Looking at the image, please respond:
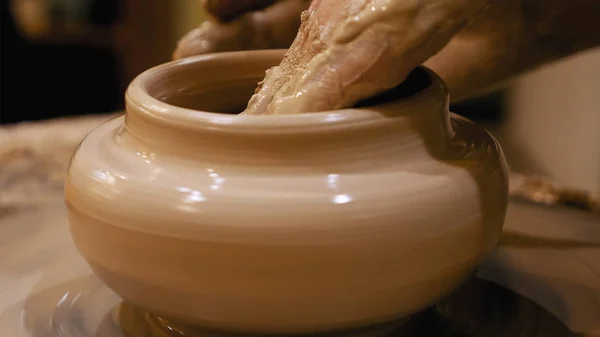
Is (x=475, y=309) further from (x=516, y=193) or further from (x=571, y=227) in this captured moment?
(x=516, y=193)

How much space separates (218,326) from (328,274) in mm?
125

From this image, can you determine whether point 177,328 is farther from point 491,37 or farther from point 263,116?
point 491,37

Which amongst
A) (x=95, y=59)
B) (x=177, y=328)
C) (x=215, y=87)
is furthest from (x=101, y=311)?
(x=95, y=59)

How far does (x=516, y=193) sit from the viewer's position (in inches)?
49.2

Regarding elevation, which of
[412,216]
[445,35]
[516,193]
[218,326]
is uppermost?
[445,35]

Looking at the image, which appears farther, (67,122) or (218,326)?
(67,122)

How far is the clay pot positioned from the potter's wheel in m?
0.09

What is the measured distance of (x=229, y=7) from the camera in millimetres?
1058

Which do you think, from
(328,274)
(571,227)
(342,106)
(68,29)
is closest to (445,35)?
(342,106)

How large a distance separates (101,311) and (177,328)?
122mm

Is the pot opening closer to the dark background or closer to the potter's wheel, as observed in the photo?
the potter's wheel

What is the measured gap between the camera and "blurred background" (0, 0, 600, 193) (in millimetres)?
3059

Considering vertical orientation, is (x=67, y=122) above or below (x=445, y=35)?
below

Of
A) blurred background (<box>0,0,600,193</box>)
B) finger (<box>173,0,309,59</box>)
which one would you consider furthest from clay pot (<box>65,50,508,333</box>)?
blurred background (<box>0,0,600,193</box>)
